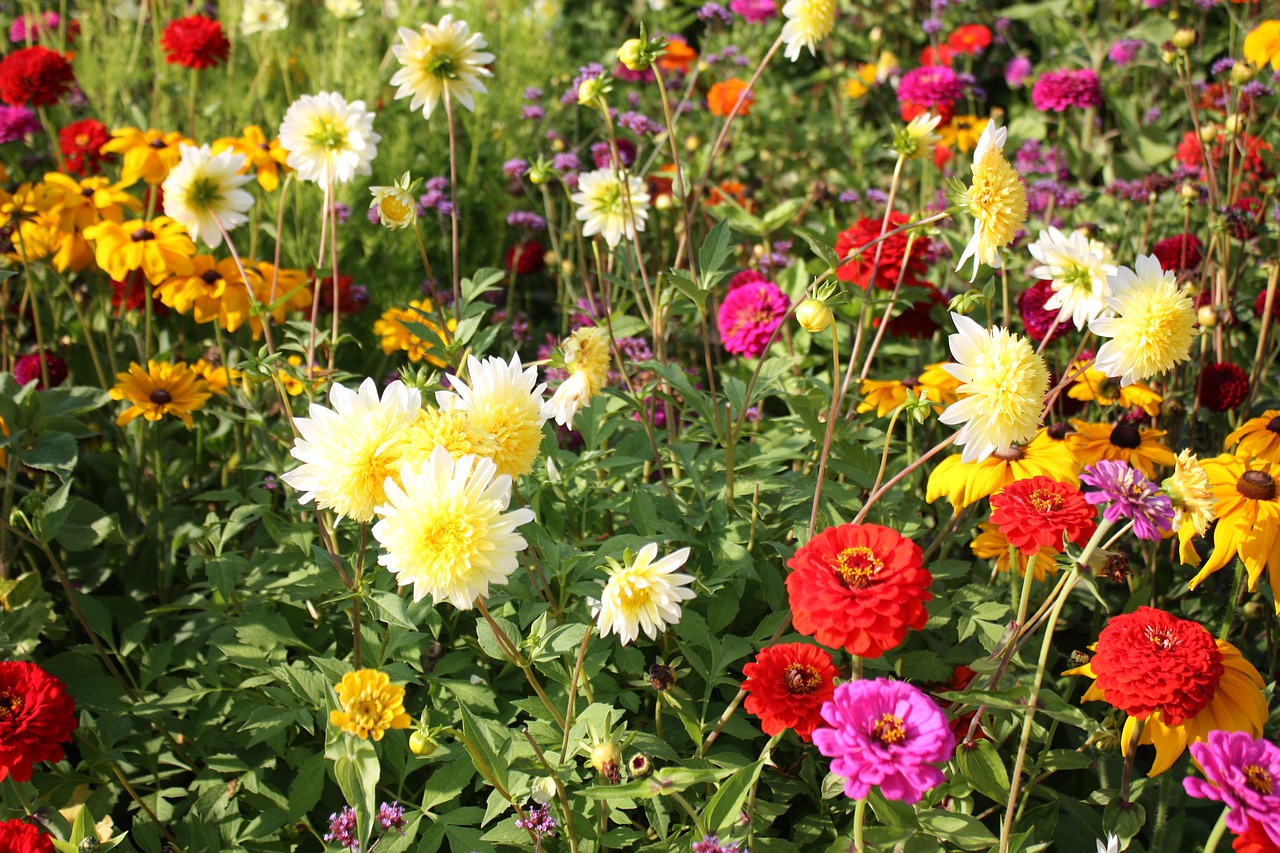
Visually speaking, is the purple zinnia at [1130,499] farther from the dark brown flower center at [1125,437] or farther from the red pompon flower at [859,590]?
the dark brown flower center at [1125,437]

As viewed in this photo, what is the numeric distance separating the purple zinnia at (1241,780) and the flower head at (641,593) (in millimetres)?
558

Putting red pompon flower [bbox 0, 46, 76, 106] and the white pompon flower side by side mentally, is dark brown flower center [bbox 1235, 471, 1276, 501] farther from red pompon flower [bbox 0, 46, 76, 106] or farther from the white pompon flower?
red pompon flower [bbox 0, 46, 76, 106]

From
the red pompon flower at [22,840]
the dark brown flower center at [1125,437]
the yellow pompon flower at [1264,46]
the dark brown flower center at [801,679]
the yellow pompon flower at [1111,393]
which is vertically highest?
the yellow pompon flower at [1264,46]

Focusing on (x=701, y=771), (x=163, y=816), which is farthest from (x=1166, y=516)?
(x=163, y=816)

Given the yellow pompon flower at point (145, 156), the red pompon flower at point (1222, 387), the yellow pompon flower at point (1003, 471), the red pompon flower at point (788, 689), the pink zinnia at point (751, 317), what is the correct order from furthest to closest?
the yellow pompon flower at point (145, 156) → the pink zinnia at point (751, 317) → the red pompon flower at point (1222, 387) → the yellow pompon flower at point (1003, 471) → the red pompon flower at point (788, 689)

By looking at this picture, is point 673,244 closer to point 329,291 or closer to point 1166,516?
point 329,291

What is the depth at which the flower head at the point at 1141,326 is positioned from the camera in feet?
4.27

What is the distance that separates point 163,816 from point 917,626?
1.27 metres

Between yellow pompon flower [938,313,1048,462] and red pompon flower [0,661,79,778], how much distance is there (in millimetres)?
1258

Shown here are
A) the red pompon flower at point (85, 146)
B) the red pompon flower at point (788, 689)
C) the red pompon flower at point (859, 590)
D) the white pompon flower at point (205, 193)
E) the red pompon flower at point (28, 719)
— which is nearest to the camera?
the red pompon flower at point (859, 590)

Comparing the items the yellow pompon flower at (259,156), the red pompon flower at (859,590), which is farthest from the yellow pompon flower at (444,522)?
the yellow pompon flower at (259,156)

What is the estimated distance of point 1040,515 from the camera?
1265mm

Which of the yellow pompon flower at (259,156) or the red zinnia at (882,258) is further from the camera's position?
the yellow pompon flower at (259,156)

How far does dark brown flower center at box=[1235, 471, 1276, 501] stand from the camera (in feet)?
4.82
